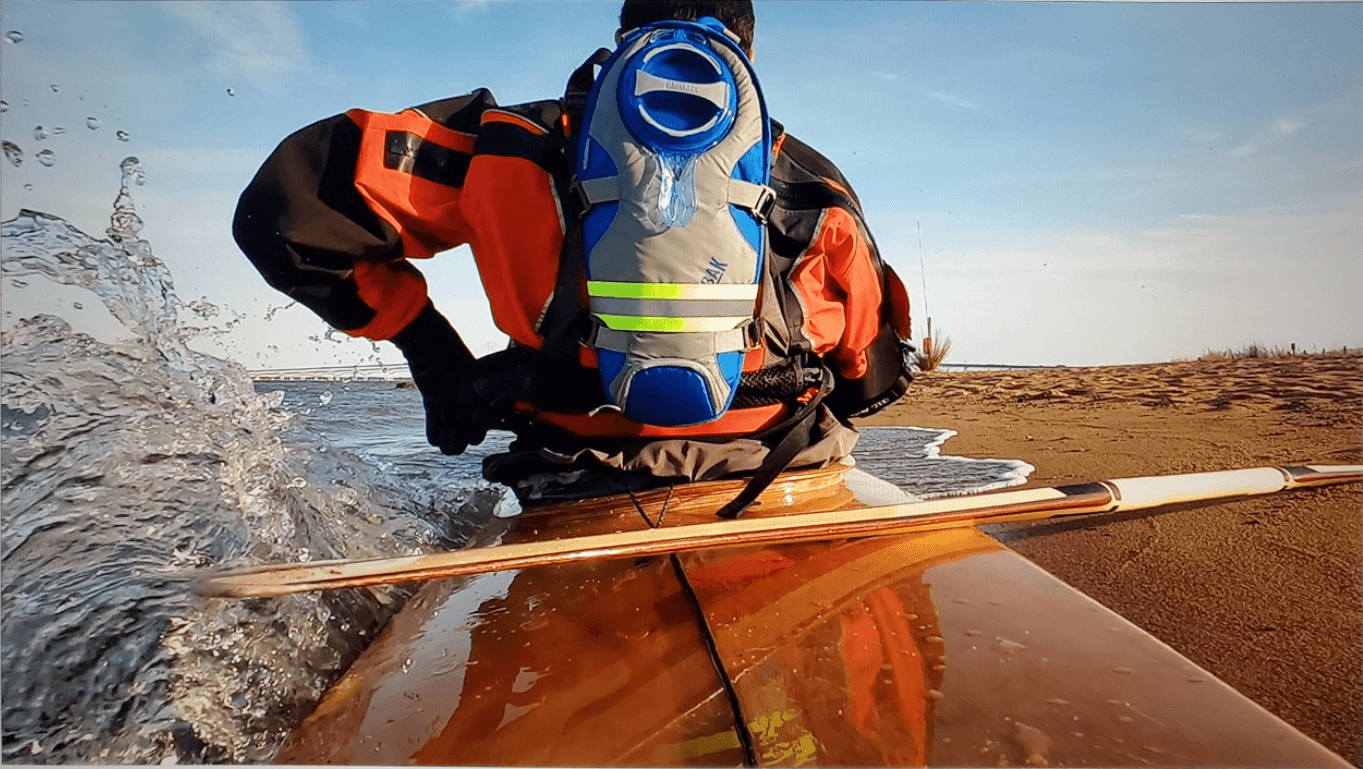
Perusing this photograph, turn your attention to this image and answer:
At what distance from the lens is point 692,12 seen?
5.72ft

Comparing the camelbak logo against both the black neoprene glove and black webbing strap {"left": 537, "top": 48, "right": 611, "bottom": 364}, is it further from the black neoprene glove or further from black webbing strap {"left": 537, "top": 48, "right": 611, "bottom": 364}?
the black neoprene glove

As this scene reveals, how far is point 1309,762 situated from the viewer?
855 millimetres

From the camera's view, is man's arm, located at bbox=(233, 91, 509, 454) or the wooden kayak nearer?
the wooden kayak

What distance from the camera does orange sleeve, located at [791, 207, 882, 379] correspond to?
69.4 inches

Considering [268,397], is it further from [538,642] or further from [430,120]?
[538,642]

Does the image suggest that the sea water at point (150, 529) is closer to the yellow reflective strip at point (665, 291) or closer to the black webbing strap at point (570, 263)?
the black webbing strap at point (570, 263)

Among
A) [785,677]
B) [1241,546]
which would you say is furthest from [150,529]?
[1241,546]

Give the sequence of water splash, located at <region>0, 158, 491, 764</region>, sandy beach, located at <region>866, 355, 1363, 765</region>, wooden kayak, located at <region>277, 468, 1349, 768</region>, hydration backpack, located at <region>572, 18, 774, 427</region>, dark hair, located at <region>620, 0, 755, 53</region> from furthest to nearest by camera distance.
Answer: dark hair, located at <region>620, 0, 755, 53</region> → sandy beach, located at <region>866, 355, 1363, 765</region> → hydration backpack, located at <region>572, 18, 774, 427</region> → water splash, located at <region>0, 158, 491, 764</region> → wooden kayak, located at <region>277, 468, 1349, 768</region>

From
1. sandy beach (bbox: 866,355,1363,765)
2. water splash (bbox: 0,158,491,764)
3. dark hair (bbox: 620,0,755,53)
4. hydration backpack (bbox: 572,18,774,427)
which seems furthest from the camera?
dark hair (bbox: 620,0,755,53)

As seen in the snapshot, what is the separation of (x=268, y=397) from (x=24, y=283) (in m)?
0.65

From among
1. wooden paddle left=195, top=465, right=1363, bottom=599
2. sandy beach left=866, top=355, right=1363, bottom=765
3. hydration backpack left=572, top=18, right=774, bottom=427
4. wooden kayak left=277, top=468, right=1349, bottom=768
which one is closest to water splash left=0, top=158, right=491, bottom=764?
wooden paddle left=195, top=465, right=1363, bottom=599

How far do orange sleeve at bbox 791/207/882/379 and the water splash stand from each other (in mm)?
1236

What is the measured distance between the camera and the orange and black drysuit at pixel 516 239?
5.28 feet

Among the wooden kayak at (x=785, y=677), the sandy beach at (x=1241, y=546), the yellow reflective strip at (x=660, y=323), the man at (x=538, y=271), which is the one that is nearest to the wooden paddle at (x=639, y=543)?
the wooden kayak at (x=785, y=677)
